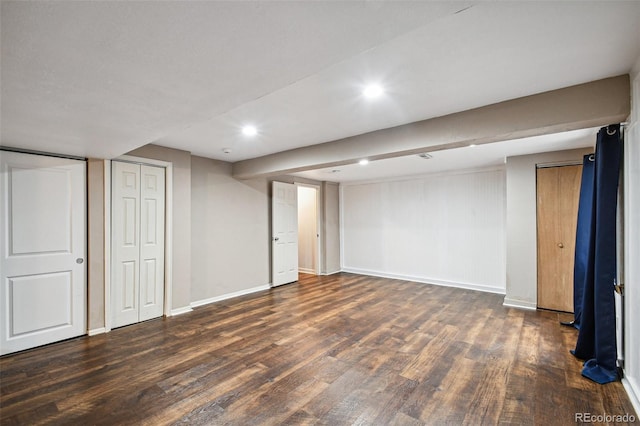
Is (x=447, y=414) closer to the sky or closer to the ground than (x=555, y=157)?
closer to the ground

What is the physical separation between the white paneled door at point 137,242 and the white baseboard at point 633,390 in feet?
15.9

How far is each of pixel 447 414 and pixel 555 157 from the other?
392 cm

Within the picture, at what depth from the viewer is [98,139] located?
263 centimetres

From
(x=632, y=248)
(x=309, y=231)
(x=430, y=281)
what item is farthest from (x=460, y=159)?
(x=309, y=231)

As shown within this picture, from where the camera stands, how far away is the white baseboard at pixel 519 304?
13.8ft

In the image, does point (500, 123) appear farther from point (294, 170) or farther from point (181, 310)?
point (181, 310)

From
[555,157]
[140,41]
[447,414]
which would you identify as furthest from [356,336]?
[555,157]

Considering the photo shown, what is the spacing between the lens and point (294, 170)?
4191mm


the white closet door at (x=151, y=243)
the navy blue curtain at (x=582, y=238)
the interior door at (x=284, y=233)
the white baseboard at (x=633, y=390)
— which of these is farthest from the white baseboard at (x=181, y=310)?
the navy blue curtain at (x=582, y=238)

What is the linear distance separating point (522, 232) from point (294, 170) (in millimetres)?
3557

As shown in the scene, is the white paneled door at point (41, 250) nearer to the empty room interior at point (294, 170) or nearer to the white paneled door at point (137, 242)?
the empty room interior at point (294, 170)

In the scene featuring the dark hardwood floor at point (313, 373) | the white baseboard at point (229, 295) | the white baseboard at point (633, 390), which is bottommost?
the dark hardwood floor at point (313, 373)

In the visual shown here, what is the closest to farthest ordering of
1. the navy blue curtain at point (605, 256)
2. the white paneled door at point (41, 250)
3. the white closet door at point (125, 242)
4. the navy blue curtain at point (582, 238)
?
the navy blue curtain at point (605, 256)
the white paneled door at point (41, 250)
the navy blue curtain at point (582, 238)
the white closet door at point (125, 242)

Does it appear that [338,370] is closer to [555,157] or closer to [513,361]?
[513,361]
